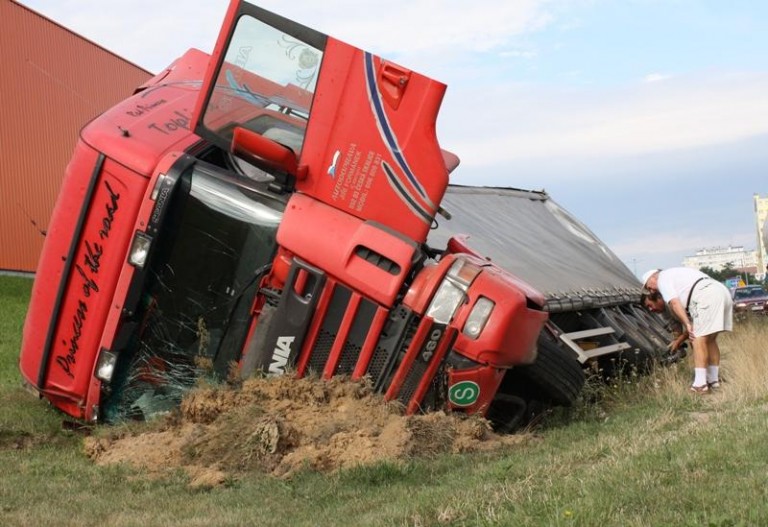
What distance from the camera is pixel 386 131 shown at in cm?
606

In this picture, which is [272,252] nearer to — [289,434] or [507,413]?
[289,434]

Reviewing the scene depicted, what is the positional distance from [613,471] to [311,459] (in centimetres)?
171

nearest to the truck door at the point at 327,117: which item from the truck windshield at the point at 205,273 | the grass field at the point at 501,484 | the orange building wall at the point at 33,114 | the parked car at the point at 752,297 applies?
the truck windshield at the point at 205,273

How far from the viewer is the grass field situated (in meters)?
3.82

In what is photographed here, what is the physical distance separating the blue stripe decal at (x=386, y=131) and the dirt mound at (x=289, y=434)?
1247 mm

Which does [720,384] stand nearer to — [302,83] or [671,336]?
[671,336]

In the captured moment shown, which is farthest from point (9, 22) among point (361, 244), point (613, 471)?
point (613, 471)

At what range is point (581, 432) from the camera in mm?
6273

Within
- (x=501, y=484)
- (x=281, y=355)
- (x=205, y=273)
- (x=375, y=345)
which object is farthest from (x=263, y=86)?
(x=501, y=484)

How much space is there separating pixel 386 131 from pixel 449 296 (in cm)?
108

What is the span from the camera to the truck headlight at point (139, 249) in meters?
6.27

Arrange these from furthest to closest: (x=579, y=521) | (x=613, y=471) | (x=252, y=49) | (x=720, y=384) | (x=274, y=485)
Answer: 1. (x=720, y=384)
2. (x=252, y=49)
3. (x=274, y=485)
4. (x=613, y=471)
5. (x=579, y=521)

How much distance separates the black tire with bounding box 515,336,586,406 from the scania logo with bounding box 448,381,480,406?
1.37 feet

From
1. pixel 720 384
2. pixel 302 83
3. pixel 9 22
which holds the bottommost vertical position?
pixel 9 22
